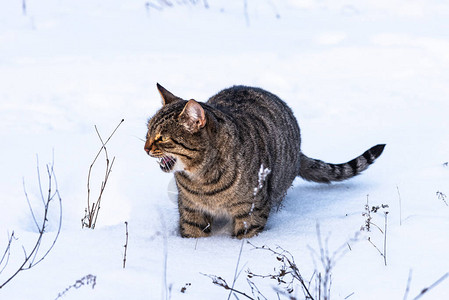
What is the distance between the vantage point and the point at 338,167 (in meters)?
4.51

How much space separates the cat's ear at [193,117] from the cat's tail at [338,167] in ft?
5.02

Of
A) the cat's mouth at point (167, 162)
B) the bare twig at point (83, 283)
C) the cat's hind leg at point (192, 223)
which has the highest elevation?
the cat's mouth at point (167, 162)

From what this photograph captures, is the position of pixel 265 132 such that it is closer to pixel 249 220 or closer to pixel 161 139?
pixel 249 220

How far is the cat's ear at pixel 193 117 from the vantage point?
10.6 feet

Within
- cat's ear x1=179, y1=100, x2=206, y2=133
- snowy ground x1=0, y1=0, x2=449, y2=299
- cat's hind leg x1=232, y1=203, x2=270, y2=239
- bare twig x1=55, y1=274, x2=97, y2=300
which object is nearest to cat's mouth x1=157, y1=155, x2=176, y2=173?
cat's ear x1=179, y1=100, x2=206, y2=133

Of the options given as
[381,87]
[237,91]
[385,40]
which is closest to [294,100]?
[381,87]

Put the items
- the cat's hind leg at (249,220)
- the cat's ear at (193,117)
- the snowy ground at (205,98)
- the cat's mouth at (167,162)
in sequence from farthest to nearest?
the cat's hind leg at (249,220), the cat's mouth at (167,162), the cat's ear at (193,117), the snowy ground at (205,98)

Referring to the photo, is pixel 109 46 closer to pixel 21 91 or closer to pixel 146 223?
pixel 21 91

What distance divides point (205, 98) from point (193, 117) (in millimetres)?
2968

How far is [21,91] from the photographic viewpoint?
235 inches

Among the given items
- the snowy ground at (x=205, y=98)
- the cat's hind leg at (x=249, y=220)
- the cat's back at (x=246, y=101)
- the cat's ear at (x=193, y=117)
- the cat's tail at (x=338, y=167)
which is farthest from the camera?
the cat's tail at (x=338, y=167)

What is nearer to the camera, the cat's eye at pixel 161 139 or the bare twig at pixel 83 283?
the bare twig at pixel 83 283

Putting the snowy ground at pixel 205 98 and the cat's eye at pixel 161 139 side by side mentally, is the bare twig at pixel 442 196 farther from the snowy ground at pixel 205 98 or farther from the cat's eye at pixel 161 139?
the cat's eye at pixel 161 139

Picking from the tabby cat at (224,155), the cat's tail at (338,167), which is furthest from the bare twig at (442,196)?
the tabby cat at (224,155)
